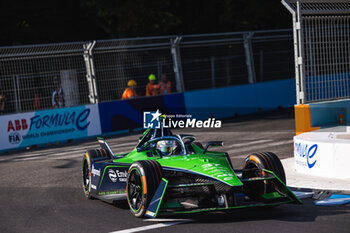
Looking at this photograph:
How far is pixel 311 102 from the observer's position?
12727 millimetres

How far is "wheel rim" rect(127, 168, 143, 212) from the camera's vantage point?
331 inches

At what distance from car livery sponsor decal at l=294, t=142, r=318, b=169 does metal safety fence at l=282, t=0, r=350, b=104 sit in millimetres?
1752

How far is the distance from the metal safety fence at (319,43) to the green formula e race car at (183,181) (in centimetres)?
390

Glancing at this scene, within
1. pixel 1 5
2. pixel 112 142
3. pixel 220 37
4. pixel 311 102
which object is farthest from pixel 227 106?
pixel 1 5

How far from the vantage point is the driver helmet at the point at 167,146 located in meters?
9.41

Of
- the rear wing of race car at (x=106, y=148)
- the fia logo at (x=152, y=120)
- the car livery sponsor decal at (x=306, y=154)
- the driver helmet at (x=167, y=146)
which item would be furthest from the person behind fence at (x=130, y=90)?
the driver helmet at (x=167, y=146)

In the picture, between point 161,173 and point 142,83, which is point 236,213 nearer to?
point 161,173

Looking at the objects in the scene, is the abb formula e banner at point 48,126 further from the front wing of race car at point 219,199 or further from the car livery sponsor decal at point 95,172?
the front wing of race car at point 219,199

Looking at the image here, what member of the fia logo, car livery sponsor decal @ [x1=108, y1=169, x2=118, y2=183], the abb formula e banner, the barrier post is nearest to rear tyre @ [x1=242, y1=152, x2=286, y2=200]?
the fia logo

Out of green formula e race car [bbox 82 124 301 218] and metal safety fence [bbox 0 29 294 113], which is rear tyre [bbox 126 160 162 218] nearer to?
green formula e race car [bbox 82 124 301 218]

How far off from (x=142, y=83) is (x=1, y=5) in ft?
→ 41.6

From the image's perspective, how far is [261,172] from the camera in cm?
859

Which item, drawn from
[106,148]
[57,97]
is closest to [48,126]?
[57,97]

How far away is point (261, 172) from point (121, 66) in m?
11.9
